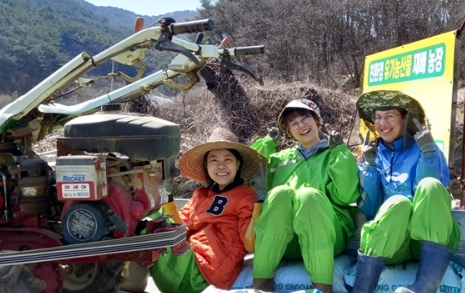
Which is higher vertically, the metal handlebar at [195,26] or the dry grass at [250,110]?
the metal handlebar at [195,26]

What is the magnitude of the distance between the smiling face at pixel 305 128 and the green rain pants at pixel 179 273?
3.10ft

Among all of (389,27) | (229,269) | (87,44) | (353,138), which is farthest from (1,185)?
(87,44)

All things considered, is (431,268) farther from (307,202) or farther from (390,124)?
(390,124)

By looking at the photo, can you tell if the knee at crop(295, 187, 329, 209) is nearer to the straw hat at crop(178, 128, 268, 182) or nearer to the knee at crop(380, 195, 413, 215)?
the knee at crop(380, 195, 413, 215)

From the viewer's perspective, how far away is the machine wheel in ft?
9.18

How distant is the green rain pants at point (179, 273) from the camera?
116 inches

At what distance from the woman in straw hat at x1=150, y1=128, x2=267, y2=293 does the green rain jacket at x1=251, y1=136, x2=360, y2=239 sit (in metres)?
0.13

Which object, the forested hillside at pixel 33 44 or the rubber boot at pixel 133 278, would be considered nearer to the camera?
the rubber boot at pixel 133 278

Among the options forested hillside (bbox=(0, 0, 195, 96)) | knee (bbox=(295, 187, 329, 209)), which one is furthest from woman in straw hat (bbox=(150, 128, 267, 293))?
forested hillside (bbox=(0, 0, 195, 96))

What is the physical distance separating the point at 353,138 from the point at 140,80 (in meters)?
3.28

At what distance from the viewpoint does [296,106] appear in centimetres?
323

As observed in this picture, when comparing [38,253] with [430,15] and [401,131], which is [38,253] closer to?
[401,131]

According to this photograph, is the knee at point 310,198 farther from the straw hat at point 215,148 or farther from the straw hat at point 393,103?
the straw hat at point 393,103

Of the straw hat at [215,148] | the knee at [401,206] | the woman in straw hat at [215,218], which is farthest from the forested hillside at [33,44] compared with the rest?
the knee at [401,206]
